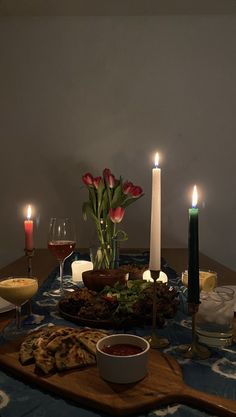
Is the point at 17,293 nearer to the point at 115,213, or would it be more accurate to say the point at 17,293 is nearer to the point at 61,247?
the point at 61,247

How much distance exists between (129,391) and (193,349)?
203 mm

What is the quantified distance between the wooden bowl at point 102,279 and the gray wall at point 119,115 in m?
1.37

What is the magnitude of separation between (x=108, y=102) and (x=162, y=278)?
5.07ft

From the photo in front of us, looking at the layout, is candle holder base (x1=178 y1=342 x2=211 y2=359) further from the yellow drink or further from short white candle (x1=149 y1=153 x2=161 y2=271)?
the yellow drink

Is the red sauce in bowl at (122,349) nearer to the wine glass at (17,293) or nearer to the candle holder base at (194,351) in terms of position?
the candle holder base at (194,351)

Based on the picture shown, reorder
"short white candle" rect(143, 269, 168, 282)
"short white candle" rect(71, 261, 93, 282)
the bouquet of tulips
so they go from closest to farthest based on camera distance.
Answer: "short white candle" rect(143, 269, 168, 282) < "short white candle" rect(71, 261, 93, 282) < the bouquet of tulips

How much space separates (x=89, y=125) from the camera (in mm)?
2477

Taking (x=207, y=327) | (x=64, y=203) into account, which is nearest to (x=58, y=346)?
(x=207, y=327)

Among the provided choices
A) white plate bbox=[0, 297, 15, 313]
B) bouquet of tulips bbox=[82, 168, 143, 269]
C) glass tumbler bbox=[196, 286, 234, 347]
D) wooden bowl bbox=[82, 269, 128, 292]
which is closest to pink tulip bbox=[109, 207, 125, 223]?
bouquet of tulips bbox=[82, 168, 143, 269]

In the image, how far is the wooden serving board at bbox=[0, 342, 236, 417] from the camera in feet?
1.83

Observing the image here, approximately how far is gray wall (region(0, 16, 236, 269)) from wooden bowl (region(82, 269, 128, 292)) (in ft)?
4.50

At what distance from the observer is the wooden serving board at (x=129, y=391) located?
1.83ft

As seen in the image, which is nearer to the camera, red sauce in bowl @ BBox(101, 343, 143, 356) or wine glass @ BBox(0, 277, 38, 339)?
red sauce in bowl @ BBox(101, 343, 143, 356)

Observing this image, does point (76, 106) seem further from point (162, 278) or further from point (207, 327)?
point (207, 327)
